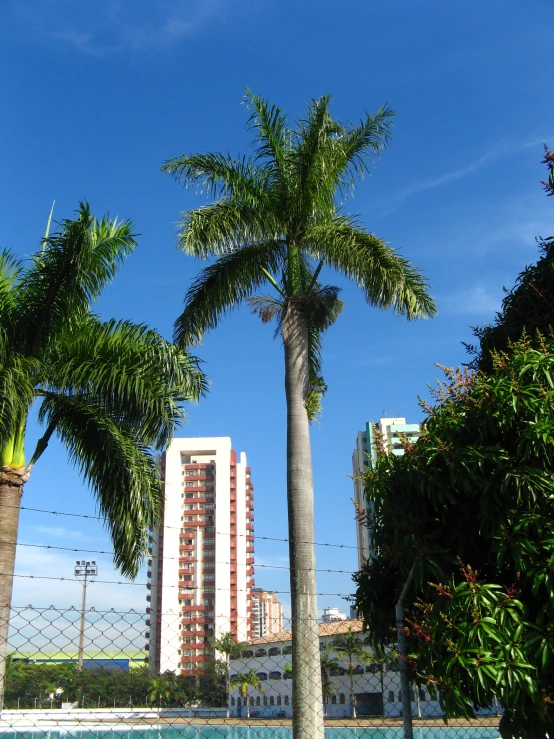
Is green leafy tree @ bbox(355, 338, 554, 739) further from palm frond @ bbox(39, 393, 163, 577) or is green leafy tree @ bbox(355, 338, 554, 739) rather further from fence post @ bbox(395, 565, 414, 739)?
palm frond @ bbox(39, 393, 163, 577)

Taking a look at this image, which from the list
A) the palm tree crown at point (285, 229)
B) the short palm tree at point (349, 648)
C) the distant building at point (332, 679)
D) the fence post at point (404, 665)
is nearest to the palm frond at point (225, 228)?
the palm tree crown at point (285, 229)

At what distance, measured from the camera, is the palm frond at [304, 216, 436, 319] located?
11.5 metres

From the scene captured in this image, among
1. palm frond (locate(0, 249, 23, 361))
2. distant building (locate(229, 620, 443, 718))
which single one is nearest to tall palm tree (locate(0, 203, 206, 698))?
palm frond (locate(0, 249, 23, 361))

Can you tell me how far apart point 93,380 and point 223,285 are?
3.25 m

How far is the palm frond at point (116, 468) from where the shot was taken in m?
9.28

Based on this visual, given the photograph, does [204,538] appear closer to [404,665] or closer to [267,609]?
[267,609]

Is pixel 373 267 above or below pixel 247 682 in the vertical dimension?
above

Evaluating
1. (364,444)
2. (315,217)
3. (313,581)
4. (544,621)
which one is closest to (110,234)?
(315,217)

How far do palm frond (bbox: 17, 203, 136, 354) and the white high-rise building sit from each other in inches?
3167

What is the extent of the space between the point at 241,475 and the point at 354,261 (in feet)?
300

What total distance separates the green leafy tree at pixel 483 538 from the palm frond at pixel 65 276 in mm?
5034

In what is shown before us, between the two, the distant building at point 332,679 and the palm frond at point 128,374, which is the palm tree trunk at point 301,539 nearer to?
the palm frond at point 128,374

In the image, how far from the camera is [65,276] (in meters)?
9.26

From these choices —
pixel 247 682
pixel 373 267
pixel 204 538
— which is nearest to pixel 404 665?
pixel 373 267
